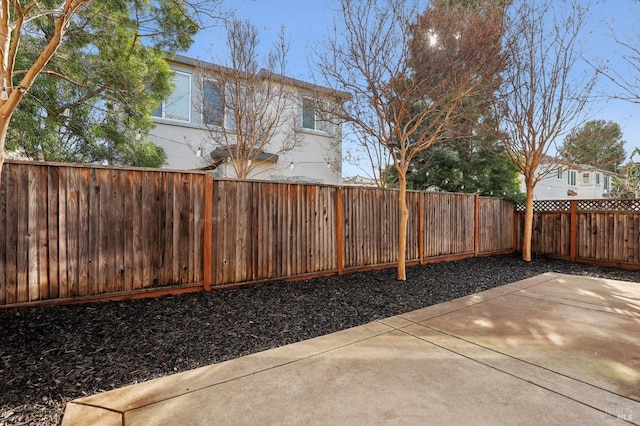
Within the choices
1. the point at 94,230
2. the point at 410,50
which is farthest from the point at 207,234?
the point at 410,50

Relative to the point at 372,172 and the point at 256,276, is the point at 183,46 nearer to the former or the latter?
the point at 256,276

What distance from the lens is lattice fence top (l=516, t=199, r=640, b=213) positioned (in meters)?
6.98

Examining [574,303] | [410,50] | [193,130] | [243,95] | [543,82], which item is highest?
[543,82]

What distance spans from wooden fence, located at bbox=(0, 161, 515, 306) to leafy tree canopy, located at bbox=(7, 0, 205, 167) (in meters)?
1.66

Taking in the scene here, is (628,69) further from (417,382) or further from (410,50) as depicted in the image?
(417,382)

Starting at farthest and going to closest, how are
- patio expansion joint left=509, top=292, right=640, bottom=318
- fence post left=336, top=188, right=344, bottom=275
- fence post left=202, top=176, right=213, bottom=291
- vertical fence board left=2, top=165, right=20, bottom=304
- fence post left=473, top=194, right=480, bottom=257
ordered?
fence post left=473, top=194, right=480, bottom=257 < fence post left=336, top=188, right=344, bottom=275 < fence post left=202, top=176, right=213, bottom=291 < patio expansion joint left=509, top=292, right=640, bottom=318 < vertical fence board left=2, top=165, right=20, bottom=304

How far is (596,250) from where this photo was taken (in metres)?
7.43

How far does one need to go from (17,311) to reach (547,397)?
460cm

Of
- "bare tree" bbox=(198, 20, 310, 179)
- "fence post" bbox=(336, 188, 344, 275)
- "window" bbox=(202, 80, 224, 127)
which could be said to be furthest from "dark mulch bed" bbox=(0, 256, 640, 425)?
"window" bbox=(202, 80, 224, 127)

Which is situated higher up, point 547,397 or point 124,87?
point 124,87

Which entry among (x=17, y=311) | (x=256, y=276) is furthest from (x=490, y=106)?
(x=17, y=311)

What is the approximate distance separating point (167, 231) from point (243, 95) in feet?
14.2

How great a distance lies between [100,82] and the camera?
490 cm

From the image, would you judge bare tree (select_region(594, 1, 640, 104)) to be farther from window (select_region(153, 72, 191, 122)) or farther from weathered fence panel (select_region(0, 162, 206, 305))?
window (select_region(153, 72, 191, 122))
